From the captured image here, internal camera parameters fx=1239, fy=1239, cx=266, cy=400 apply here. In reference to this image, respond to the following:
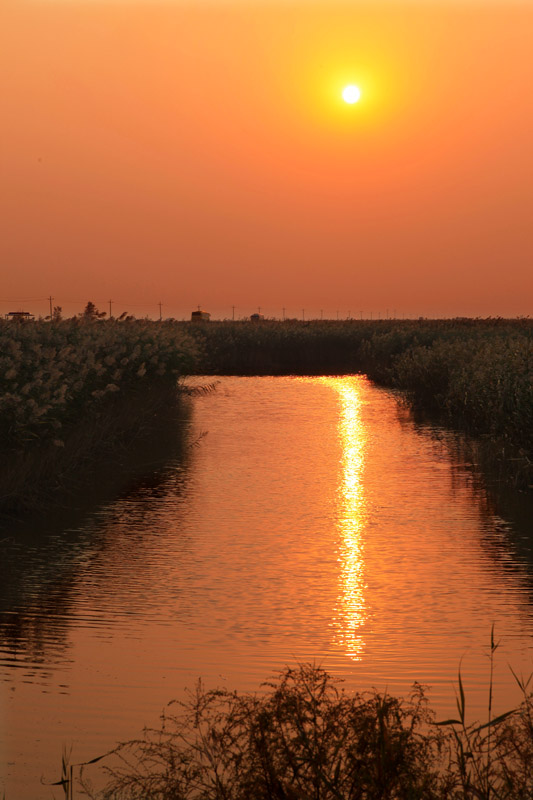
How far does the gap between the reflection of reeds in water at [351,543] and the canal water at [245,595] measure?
3 centimetres

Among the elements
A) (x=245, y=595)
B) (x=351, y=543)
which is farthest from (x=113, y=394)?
(x=245, y=595)

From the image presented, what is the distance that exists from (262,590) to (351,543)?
2838mm

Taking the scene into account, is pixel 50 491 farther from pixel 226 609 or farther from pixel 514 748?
pixel 514 748

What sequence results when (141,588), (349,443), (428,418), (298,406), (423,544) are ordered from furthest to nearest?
(298,406)
(428,418)
(349,443)
(423,544)
(141,588)

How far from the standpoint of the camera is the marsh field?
5.14m

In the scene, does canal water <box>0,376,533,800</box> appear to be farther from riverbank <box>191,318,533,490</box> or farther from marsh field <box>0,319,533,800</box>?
riverbank <box>191,318,533,490</box>

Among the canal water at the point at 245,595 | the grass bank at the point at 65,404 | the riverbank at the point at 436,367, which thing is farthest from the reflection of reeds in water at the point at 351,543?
the grass bank at the point at 65,404

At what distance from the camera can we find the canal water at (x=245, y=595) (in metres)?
7.79

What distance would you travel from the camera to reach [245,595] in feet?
36.2

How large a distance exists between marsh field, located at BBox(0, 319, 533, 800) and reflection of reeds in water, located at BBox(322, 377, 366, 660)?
0.14 ft

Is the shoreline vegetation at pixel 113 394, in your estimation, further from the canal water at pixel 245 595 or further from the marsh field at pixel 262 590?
the canal water at pixel 245 595

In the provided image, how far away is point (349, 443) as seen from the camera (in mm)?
25656

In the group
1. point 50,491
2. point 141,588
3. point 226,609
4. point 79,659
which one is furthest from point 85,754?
point 50,491

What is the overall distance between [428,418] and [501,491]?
14.0m
